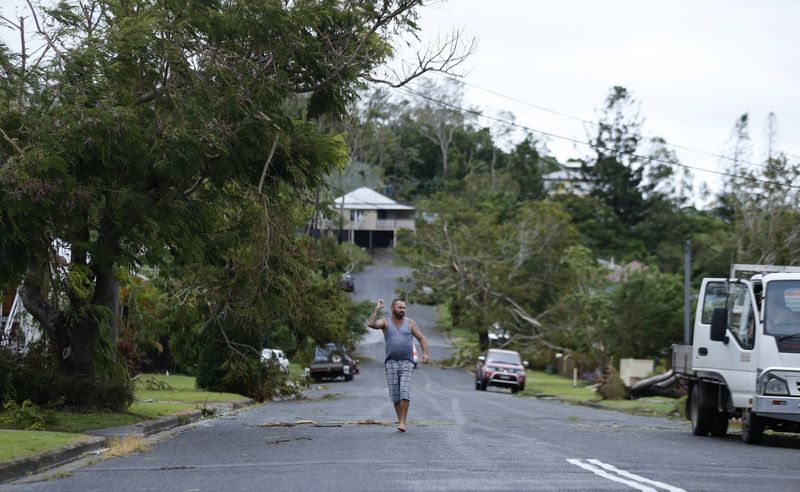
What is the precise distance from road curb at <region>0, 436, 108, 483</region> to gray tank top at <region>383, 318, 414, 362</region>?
13.6 feet

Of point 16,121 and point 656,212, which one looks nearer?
point 16,121

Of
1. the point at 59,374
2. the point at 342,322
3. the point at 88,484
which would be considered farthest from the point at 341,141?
the point at 342,322

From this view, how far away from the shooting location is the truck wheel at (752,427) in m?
16.6

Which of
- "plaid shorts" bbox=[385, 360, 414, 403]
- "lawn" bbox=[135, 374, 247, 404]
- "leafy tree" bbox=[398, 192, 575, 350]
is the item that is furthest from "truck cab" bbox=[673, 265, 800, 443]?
"leafy tree" bbox=[398, 192, 575, 350]

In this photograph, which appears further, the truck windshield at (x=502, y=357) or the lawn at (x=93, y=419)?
the truck windshield at (x=502, y=357)

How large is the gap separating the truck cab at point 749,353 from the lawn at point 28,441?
9678 mm

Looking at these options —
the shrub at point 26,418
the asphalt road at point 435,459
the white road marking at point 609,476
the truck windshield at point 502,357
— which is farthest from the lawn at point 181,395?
the truck windshield at point 502,357

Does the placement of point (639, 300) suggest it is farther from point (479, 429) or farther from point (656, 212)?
point (656, 212)

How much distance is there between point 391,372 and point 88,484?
6187 millimetres

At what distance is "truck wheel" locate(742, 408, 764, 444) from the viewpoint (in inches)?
652

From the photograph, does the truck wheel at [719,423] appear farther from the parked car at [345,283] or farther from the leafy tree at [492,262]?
the leafy tree at [492,262]

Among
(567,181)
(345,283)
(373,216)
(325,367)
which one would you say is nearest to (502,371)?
(325,367)

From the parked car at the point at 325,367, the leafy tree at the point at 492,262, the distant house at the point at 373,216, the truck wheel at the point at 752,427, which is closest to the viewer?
the truck wheel at the point at 752,427

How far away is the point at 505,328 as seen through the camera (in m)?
62.8
